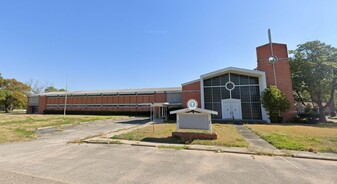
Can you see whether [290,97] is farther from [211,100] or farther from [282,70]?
[211,100]

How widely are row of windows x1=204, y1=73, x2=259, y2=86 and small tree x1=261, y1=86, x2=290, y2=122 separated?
2685 millimetres

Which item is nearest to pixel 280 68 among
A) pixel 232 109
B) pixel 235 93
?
pixel 235 93

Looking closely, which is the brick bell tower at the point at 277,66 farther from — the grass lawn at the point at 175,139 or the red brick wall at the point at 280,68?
the grass lawn at the point at 175,139

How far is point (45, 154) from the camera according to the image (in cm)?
657

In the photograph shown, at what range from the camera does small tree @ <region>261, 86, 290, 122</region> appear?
20.3 metres

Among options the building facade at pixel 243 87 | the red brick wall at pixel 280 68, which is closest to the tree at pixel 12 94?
the building facade at pixel 243 87

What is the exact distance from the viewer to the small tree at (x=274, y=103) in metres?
20.3

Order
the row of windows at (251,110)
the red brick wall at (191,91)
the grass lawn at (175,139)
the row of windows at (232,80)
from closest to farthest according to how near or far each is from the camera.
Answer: the grass lawn at (175,139), the row of windows at (251,110), the row of windows at (232,80), the red brick wall at (191,91)

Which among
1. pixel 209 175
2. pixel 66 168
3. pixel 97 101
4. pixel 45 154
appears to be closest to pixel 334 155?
pixel 209 175

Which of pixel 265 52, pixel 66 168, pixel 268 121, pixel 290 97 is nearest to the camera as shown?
pixel 66 168

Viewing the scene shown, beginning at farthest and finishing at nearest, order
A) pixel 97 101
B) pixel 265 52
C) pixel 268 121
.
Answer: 1. pixel 97 101
2. pixel 265 52
3. pixel 268 121

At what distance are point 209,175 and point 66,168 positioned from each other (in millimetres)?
4367

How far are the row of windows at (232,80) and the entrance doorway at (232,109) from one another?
112 inches

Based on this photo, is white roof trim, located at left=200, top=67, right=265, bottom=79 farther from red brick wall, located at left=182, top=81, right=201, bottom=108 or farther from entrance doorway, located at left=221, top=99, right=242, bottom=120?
entrance doorway, located at left=221, top=99, right=242, bottom=120
